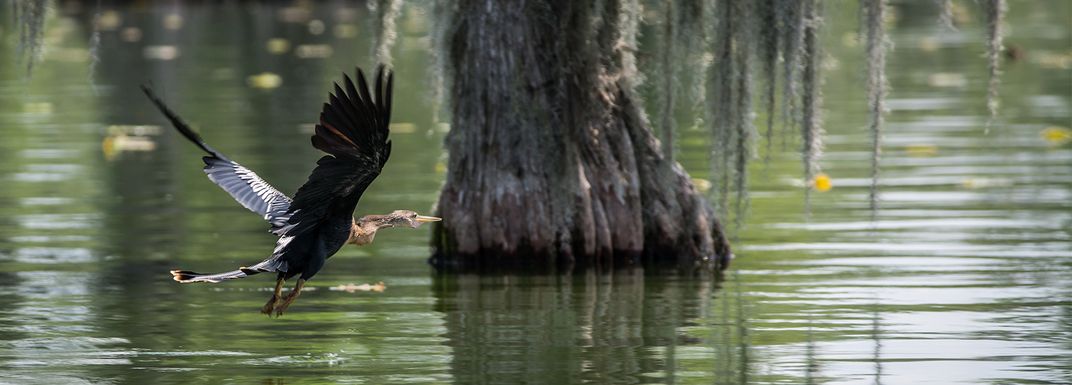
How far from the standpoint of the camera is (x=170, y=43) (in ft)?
103

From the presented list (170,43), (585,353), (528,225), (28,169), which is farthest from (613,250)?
(170,43)

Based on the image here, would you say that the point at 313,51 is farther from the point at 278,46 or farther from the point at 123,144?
the point at 123,144

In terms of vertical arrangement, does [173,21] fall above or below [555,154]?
above

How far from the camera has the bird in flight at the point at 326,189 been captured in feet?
21.8

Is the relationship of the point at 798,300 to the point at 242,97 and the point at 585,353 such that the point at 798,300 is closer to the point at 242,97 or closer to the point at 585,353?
the point at 585,353

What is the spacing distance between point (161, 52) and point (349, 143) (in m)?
23.0

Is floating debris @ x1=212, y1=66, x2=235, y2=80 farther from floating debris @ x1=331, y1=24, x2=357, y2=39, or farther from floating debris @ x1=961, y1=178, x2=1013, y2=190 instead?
floating debris @ x1=961, y1=178, x2=1013, y2=190

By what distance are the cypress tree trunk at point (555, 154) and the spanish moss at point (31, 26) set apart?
2.18 m

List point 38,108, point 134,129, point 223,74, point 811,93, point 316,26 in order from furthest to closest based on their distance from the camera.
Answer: point 316,26, point 223,74, point 38,108, point 134,129, point 811,93

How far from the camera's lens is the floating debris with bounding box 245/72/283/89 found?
23.3m

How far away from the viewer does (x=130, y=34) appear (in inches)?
1341

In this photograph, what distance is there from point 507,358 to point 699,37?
255cm

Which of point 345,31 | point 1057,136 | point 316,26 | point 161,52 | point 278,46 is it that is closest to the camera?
point 1057,136

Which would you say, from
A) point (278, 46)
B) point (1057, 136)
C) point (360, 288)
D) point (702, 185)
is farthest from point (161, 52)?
point (360, 288)
